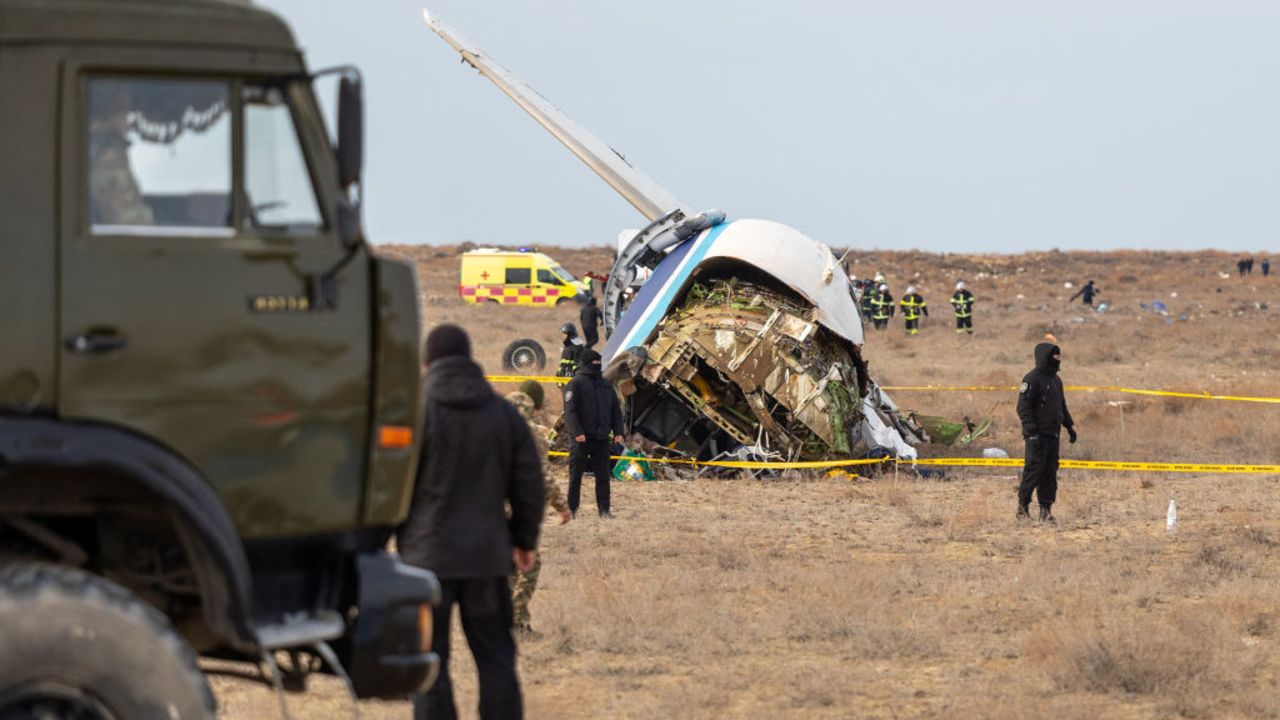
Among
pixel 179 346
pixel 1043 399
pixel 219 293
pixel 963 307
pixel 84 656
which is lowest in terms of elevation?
pixel 963 307

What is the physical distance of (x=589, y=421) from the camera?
50.2 ft

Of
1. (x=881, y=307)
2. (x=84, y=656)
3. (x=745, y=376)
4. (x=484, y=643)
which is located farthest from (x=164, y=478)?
(x=881, y=307)

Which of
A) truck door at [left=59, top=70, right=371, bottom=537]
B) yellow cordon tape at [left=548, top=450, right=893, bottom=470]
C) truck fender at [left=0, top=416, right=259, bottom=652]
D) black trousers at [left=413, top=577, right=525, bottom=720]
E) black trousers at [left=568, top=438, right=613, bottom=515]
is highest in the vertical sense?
truck door at [left=59, top=70, right=371, bottom=537]

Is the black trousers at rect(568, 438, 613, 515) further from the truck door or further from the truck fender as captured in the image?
the truck fender

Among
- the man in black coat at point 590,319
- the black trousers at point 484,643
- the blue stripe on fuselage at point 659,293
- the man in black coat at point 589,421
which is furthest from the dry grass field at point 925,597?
the man in black coat at point 590,319

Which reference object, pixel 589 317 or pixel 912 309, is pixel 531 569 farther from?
pixel 912 309

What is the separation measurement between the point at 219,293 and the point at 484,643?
2354mm

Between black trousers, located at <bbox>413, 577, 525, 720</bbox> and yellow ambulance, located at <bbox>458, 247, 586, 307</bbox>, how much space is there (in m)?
46.1

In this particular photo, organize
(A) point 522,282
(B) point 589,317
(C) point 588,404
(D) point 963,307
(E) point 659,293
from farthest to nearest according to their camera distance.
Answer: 1. (A) point 522,282
2. (D) point 963,307
3. (B) point 589,317
4. (E) point 659,293
5. (C) point 588,404

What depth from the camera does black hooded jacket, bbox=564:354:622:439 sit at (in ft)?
49.9

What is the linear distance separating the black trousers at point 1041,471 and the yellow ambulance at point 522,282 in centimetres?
3829

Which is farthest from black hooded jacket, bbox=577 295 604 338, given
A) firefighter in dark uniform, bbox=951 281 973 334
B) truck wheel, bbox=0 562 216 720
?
truck wheel, bbox=0 562 216 720

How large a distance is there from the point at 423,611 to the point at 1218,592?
307 inches

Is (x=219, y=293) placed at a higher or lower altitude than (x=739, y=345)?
higher
